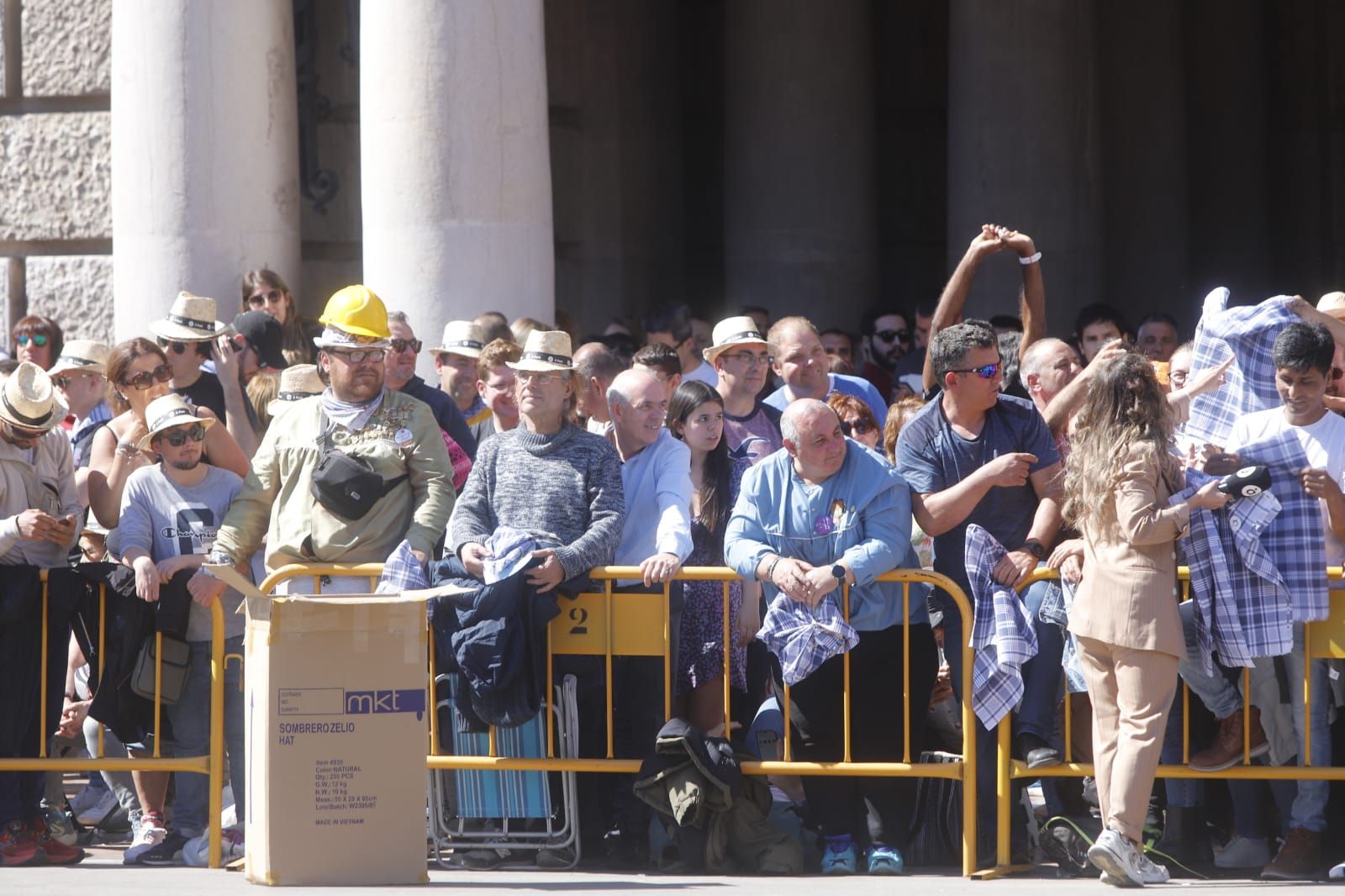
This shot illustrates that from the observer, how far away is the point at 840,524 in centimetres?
748

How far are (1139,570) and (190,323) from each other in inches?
192

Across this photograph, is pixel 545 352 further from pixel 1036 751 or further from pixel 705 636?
Result: pixel 1036 751

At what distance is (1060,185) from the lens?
45.8ft

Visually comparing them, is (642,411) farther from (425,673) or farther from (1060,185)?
(1060,185)

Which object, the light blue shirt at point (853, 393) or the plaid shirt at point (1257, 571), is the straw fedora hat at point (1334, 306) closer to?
the plaid shirt at point (1257, 571)

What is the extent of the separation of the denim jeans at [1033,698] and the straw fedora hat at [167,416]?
10.3 ft

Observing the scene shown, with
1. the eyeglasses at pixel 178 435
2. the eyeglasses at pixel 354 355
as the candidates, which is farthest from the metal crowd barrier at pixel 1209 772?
the eyeglasses at pixel 178 435

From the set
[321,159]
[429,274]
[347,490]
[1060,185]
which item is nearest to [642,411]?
[347,490]

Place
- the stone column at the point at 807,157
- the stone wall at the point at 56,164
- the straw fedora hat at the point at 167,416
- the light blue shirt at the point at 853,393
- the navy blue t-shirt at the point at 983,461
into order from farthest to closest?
the stone column at the point at 807,157, the stone wall at the point at 56,164, the light blue shirt at the point at 853,393, the straw fedora hat at the point at 167,416, the navy blue t-shirt at the point at 983,461

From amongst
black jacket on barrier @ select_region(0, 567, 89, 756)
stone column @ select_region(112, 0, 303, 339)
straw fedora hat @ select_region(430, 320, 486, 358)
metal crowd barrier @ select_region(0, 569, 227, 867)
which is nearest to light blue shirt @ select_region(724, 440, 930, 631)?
metal crowd barrier @ select_region(0, 569, 227, 867)

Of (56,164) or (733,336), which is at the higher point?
(56,164)

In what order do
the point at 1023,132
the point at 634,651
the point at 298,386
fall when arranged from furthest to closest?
the point at 1023,132, the point at 298,386, the point at 634,651

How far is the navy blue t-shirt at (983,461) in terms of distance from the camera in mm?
7672

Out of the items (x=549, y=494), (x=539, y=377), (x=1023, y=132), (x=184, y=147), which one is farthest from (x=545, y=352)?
(x=1023, y=132)
